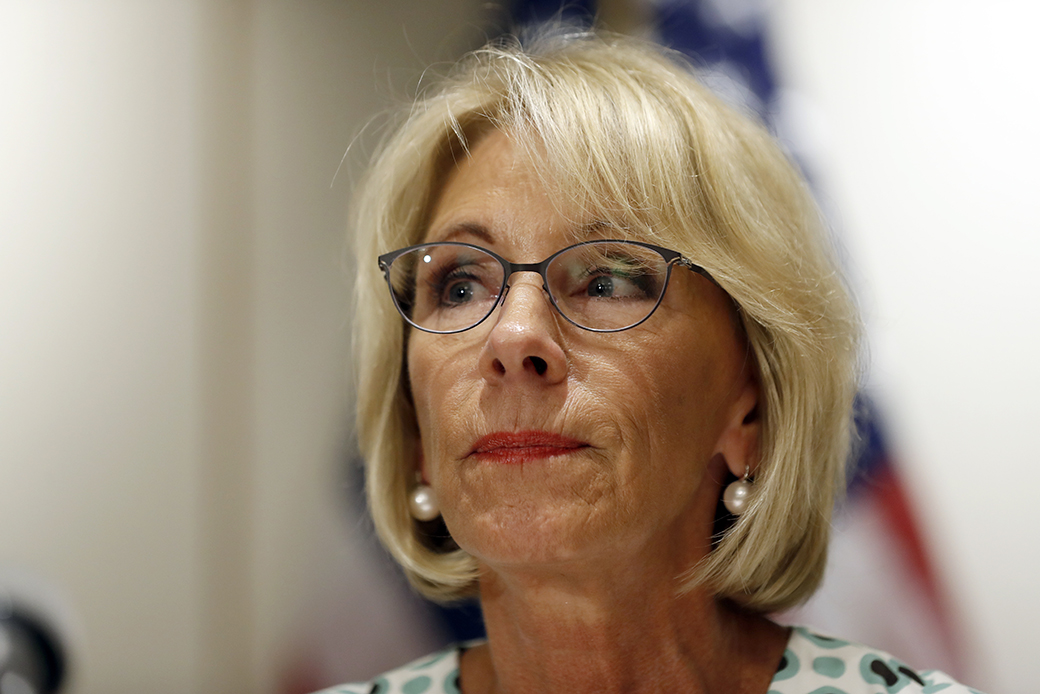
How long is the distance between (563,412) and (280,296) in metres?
0.73

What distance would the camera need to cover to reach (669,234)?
41.5 inches

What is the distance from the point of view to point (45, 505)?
4.33ft

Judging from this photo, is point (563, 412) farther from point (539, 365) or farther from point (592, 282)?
point (592, 282)

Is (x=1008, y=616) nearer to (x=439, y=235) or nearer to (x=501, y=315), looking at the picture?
(x=501, y=315)

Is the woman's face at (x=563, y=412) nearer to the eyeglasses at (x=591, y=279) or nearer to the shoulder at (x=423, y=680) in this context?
the eyeglasses at (x=591, y=279)

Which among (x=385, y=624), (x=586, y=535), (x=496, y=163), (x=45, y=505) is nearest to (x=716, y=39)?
(x=496, y=163)

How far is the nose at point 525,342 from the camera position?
0.98 metres

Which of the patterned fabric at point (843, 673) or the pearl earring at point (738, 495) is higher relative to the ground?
the pearl earring at point (738, 495)

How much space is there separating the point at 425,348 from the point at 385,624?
2.30ft

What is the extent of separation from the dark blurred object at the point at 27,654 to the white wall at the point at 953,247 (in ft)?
4.87

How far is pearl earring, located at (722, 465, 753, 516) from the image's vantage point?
1.15 metres

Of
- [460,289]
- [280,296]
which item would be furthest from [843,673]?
[280,296]

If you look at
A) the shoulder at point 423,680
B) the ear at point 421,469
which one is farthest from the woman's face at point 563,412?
the shoulder at point 423,680

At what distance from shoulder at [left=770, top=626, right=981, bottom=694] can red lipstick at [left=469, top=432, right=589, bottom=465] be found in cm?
49
